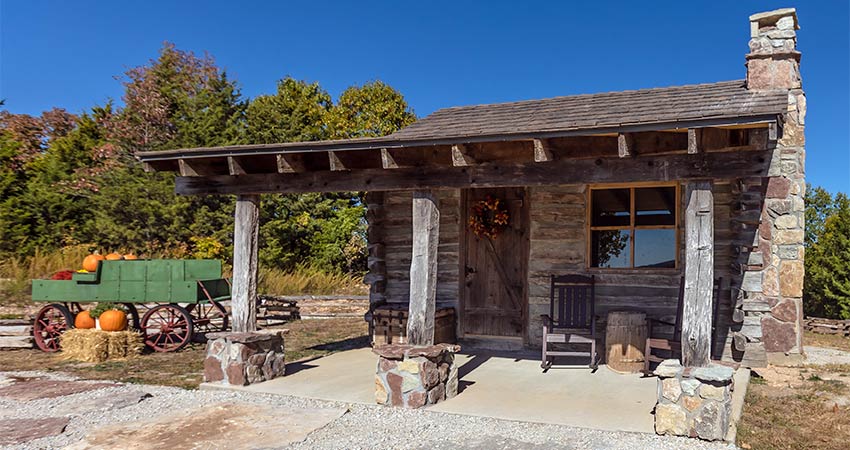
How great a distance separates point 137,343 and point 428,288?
464 cm

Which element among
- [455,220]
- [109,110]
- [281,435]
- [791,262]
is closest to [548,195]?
[455,220]

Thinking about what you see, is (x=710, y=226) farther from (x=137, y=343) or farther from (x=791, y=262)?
(x=137, y=343)

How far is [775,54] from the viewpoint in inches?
297

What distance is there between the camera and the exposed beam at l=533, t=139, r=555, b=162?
521 centimetres

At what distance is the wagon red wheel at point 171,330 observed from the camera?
844cm

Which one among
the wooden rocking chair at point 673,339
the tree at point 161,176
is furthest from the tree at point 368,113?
the wooden rocking chair at point 673,339

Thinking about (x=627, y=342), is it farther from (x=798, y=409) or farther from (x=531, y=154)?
(x=531, y=154)

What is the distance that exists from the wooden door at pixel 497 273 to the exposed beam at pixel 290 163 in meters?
2.88

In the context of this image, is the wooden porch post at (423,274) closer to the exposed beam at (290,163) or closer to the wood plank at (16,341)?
the exposed beam at (290,163)

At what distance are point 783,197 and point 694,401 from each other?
16.1 ft

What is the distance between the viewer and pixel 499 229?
328 inches

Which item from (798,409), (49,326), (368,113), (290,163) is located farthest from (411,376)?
(368,113)

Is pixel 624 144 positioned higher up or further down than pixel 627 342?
higher up

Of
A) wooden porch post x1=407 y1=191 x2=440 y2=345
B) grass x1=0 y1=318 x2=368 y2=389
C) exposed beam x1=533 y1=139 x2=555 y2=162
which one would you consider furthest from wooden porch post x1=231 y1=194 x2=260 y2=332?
exposed beam x1=533 y1=139 x2=555 y2=162
